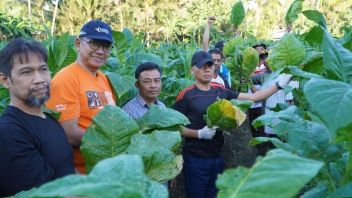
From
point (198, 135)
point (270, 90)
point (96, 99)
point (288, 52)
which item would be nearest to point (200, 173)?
point (198, 135)

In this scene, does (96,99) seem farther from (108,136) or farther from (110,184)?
(110,184)

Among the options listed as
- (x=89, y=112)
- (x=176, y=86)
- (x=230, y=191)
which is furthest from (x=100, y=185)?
(x=176, y=86)

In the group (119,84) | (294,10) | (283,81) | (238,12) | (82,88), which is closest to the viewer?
(82,88)

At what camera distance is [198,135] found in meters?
3.11

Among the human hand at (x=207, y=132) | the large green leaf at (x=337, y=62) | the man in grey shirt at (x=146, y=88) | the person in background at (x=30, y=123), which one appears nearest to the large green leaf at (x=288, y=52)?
the large green leaf at (x=337, y=62)

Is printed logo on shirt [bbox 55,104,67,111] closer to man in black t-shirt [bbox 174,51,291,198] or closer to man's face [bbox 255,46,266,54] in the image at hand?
man in black t-shirt [bbox 174,51,291,198]

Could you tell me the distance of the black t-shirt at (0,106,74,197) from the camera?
52.1 inches

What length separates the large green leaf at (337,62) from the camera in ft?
3.25

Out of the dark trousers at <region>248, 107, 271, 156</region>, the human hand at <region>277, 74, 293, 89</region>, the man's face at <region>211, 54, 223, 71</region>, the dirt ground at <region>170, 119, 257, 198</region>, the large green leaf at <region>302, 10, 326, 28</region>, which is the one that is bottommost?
the dirt ground at <region>170, 119, 257, 198</region>

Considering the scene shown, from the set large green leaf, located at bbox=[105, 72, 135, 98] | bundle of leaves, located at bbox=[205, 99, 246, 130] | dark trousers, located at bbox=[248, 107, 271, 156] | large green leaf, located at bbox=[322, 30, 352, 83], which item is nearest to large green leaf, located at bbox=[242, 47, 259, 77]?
dark trousers, located at bbox=[248, 107, 271, 156]

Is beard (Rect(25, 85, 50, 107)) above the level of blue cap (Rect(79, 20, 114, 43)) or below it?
below

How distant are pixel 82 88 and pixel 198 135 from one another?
1271 millimetres

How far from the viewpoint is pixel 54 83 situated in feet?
6.51

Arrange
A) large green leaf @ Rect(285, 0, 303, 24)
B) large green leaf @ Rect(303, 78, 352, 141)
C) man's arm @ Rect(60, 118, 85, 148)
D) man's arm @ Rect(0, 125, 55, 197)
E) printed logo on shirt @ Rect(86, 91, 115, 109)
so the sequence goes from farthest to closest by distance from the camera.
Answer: large green leaf @ Rect(285, 0, 303, 24) → printed logo on shirt @ Rect(86, 91, 115, 109) → man's arm @ Rect(60, 118, 85, 148) → man's arm @ Rect(0, 125, 55, 197) → large green leaf @ Rect(303, 78, 352, 141)
